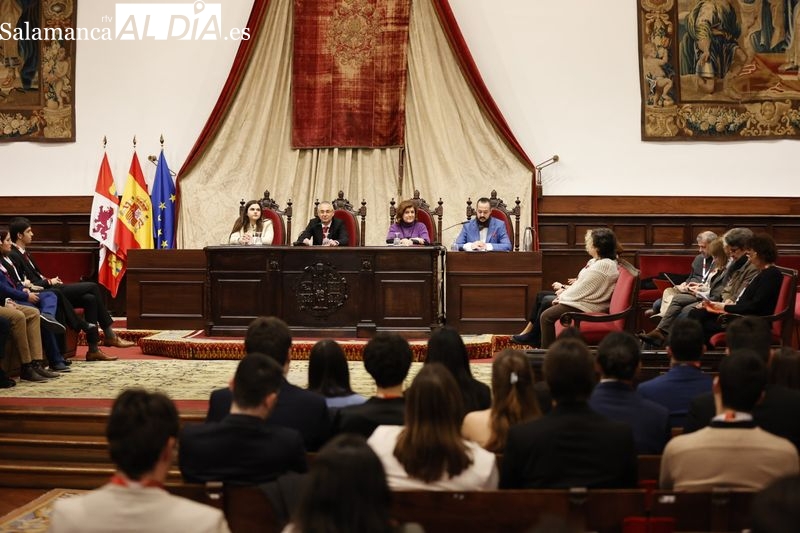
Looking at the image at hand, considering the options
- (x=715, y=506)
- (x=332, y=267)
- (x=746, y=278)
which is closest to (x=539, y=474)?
(x=715, y=506)

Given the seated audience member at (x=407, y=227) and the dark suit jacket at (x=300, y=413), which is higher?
the seated audience member at (x=407, y=227)

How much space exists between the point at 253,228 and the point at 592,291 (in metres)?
3.72

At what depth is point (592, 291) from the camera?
19.8 feet

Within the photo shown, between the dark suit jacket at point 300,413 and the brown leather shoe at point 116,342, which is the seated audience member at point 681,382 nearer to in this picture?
the dark suit jacket at point 300,413

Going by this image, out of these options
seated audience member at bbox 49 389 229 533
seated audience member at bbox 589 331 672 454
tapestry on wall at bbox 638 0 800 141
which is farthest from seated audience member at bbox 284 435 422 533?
tapestry on wall at bbox 638 0 800 141

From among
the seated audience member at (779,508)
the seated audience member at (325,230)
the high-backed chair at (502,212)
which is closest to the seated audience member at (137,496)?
the seated audience member at (779,508)

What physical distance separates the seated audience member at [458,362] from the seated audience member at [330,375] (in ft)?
1.11

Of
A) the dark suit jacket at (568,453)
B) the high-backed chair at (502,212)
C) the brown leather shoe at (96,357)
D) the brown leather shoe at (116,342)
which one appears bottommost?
the brown leather shoe at (96,357)

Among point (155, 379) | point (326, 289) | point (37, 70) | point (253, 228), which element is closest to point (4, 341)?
point (155, 379)

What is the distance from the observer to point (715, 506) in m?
2.41

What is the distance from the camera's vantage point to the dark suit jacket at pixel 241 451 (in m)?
2.60

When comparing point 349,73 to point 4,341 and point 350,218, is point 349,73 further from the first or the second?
point 4,341

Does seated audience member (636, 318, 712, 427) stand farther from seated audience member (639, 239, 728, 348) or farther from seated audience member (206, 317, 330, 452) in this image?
seated audience member (639, 239, 728, 348)

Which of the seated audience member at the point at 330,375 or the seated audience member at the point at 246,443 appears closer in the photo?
the seated audience member at the point at 246,443
